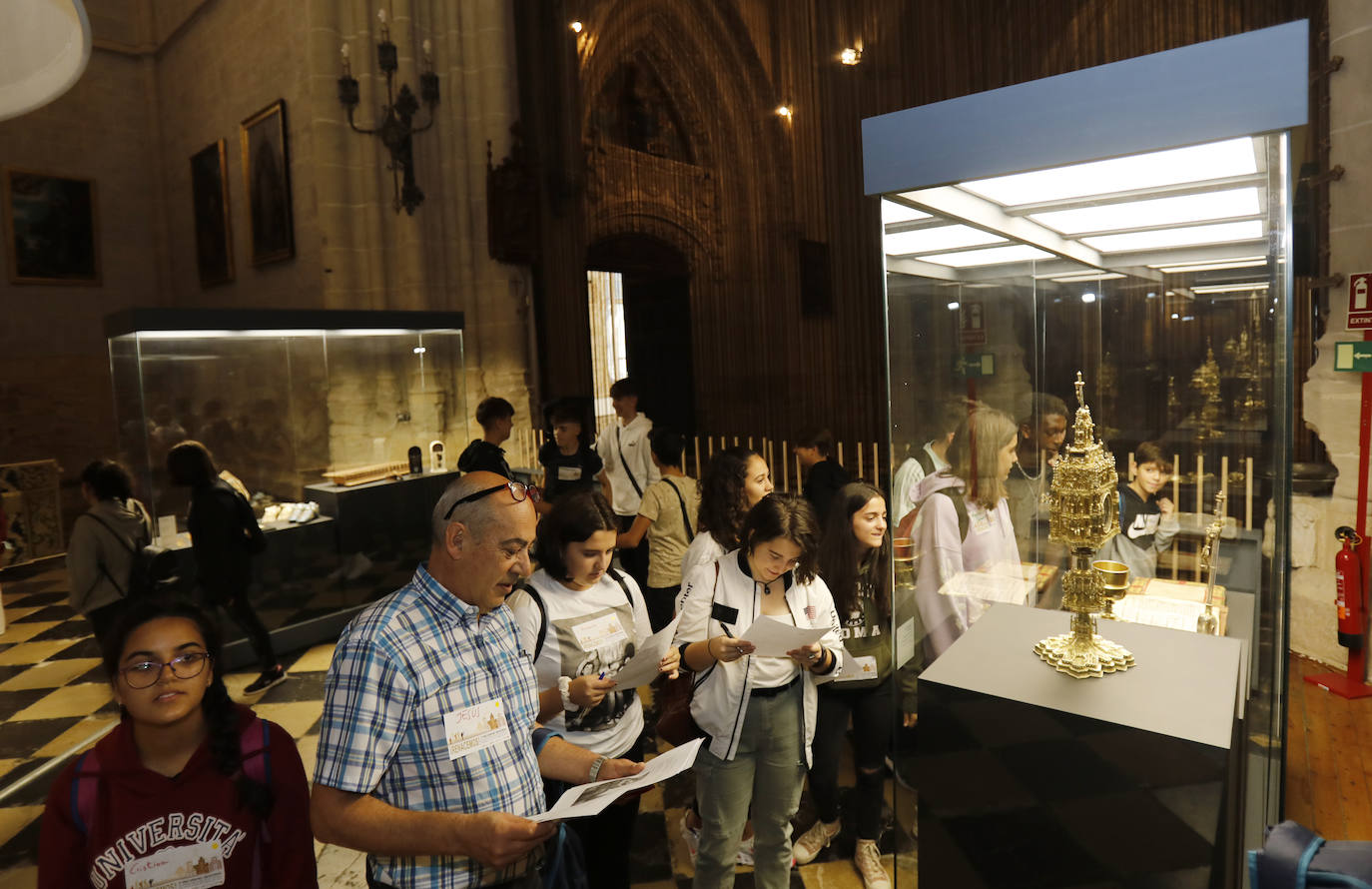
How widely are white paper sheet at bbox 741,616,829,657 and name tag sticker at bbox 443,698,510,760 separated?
0.75m

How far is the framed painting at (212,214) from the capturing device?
34.0 feet

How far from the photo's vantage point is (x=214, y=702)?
176 centimetres

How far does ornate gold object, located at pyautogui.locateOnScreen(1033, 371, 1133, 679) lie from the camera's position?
203 cm

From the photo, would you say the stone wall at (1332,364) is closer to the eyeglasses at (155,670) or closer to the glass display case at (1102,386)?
the glass display case at (1102,386)

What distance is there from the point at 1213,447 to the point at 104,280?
13.1 metres

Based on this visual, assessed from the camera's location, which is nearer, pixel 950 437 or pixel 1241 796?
pixel 1241 796

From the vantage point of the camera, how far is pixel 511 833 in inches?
55.1

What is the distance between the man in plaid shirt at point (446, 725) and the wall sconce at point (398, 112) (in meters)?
7.62

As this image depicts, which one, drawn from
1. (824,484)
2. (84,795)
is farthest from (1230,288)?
(84,795)

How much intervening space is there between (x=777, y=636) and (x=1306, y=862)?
4.34 feet

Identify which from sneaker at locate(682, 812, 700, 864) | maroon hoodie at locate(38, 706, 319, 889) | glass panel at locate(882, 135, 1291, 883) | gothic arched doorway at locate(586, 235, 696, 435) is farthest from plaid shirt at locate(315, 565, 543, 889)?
gothic arched doorway at locate(586, 235, 696, 435)

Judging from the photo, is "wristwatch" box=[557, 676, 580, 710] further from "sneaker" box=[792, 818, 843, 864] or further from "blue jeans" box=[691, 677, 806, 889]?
"sneaker" box=[792, 818, 843, 864]

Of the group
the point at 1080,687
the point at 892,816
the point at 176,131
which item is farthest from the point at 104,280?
the point at 1080,687

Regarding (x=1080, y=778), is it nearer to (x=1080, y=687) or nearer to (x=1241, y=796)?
(x=1080, y=687)
